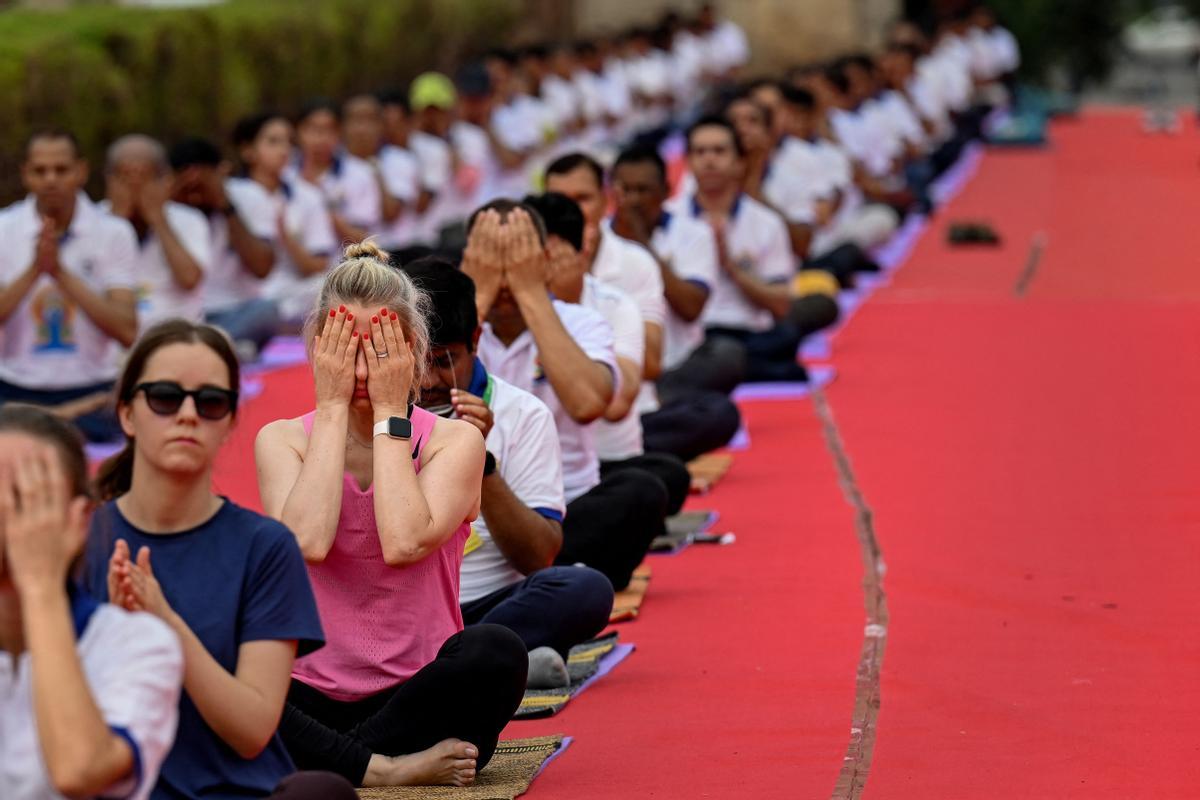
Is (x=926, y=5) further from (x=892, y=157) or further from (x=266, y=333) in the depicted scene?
(x=266, y=333)

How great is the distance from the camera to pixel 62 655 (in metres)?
2.62

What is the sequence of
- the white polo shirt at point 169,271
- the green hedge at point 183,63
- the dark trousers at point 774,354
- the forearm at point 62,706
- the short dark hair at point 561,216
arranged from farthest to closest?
the green hedge at point 183,63 < the dark trousers at point 774,354 < the white polo shirt at point 169,271 < the short dark hair at point 561,216 < the forearm at point 62,706

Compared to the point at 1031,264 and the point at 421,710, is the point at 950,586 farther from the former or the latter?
the point at 1031,264

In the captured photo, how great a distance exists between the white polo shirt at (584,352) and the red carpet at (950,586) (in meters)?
0.39

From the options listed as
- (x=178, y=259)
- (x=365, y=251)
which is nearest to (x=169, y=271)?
(x=178, y=259)

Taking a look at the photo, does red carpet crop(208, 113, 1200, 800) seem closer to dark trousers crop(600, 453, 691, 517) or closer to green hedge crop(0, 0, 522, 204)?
dark trousers crop(600, 453, 691, 517)

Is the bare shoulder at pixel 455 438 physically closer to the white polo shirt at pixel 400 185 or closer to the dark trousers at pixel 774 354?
the dark trousers at pixel 774 354

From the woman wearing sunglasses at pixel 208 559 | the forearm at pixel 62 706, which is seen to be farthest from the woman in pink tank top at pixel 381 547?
the forearm at pixel 62 706

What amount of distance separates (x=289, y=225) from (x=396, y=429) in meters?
6.70

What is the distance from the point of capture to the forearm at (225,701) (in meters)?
2.94

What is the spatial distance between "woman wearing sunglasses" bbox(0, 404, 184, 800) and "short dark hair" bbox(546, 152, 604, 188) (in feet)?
12.9

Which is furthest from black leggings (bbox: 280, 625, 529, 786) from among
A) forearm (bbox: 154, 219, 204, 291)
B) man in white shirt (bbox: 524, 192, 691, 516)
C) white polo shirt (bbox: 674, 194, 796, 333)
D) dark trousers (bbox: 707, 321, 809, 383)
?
dark trousers (bbox: 707, 321, 809, 383)

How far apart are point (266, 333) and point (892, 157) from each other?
6873 mm

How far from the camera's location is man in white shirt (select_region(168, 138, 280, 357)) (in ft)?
29.6
